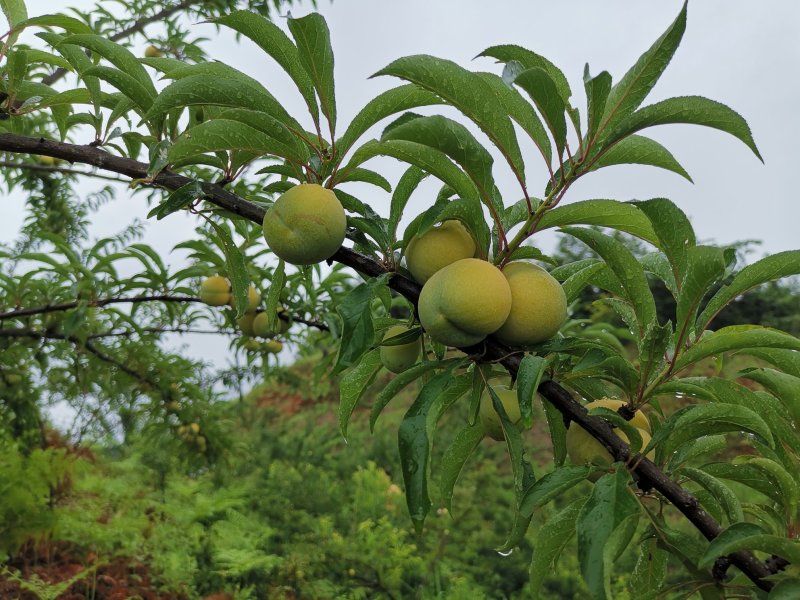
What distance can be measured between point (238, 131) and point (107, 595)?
2148 mm

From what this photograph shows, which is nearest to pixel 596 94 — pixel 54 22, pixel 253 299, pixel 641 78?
pixel 641 78

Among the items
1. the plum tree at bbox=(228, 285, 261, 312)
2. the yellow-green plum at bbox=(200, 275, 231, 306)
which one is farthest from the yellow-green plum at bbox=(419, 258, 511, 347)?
the yellow-green plum at bbox=(200, 275, 231, 306)

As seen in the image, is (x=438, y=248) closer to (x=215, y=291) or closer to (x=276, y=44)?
(x=276, y=44)

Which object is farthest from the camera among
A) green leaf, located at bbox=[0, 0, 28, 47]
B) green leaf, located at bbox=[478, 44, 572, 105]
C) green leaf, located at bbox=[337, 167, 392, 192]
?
green leaf, located at bbox=[0, 0, 28, 47]

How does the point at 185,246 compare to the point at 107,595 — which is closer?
the point at 185,246

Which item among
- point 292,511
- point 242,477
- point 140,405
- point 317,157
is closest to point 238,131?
point 317,157

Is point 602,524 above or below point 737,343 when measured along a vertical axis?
below

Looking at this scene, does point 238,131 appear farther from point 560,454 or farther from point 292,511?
point 292,511

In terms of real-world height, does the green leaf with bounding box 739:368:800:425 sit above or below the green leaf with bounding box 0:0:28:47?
below

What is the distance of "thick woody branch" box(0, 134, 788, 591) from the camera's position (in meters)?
0.59

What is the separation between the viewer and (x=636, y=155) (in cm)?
57

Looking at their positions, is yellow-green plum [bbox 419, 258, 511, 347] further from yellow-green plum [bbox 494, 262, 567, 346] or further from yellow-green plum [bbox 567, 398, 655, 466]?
yellow-green plum [bbox 567, 398, 655, 466]

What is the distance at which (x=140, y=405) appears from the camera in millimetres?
2426

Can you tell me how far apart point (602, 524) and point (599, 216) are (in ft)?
0.90
